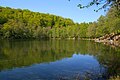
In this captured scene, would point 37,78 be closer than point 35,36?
Yes

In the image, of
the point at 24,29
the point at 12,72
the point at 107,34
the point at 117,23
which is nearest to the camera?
the point at 12,72

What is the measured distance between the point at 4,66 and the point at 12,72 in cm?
519

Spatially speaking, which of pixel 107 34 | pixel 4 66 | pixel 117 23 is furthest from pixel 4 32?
pixel 4 66

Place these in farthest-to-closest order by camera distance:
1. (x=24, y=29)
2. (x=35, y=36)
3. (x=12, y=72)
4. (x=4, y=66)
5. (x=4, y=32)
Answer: (x=35, y=36), (x=24, y=29), (x=4, y=32), (x=4, y=66), (x=12, y=72)

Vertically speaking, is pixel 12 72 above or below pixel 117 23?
below

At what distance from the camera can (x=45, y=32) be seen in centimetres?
18812

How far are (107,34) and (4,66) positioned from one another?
9427 centimetres

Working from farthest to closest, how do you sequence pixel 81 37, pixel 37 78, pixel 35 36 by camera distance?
pixel 81 37 < pixel 35 36 < pixel 37 78

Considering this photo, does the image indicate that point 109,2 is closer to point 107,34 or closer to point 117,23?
point 117,23

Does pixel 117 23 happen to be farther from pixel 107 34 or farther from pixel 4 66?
pixel 4 66

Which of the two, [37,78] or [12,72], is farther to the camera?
[12,72]

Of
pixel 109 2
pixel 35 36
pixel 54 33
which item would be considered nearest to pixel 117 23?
pixel 109 2

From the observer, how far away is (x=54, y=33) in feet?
632

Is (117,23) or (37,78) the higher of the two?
(117,23)
